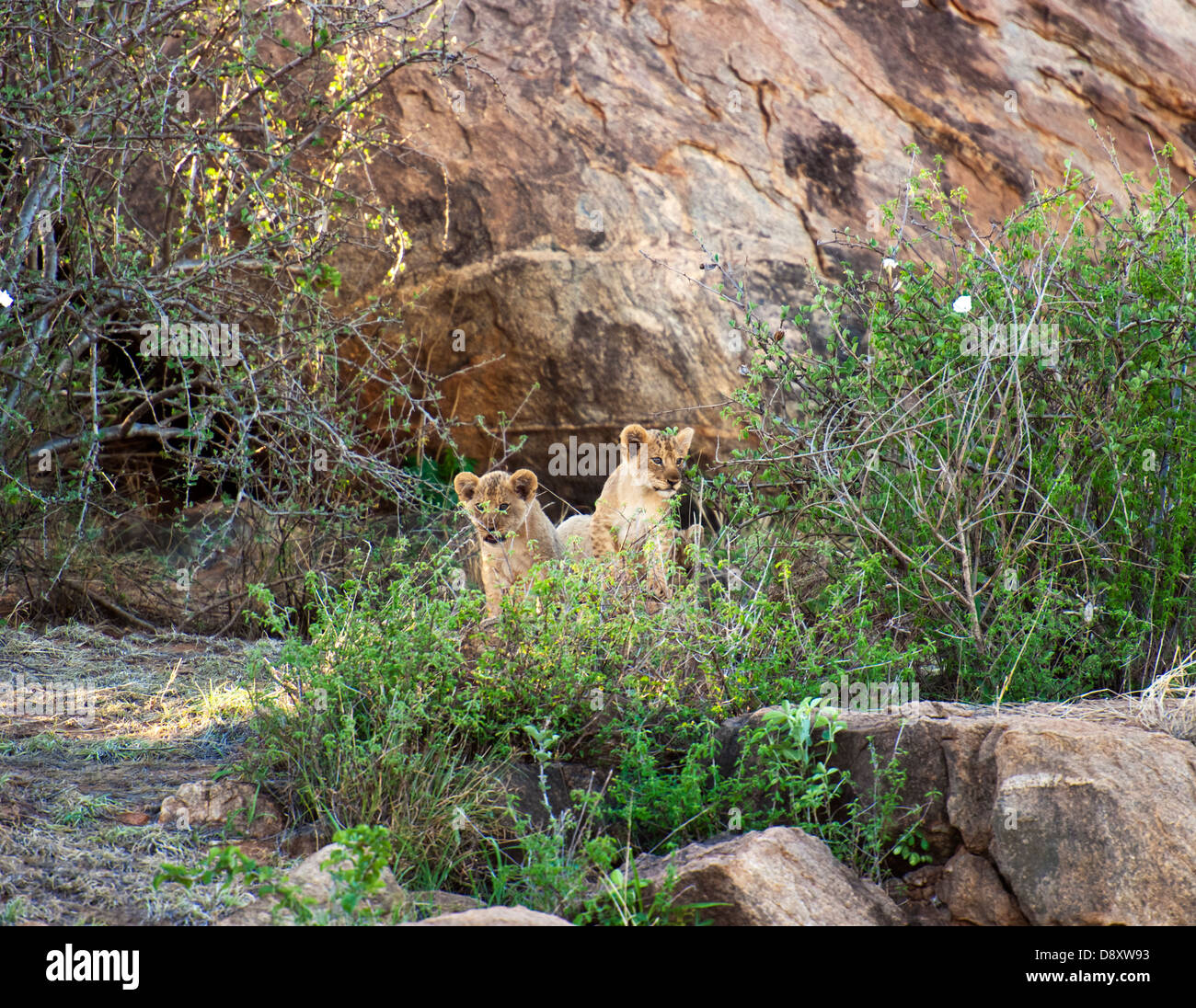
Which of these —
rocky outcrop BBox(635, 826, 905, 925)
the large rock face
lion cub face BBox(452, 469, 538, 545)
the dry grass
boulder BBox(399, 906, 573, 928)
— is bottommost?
rocky outcrop BBox(635, 826, 905, 925)

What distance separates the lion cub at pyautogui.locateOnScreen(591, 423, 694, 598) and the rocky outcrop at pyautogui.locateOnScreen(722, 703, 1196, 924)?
134cm

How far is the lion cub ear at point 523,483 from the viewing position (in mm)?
4375

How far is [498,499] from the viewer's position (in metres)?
4.32

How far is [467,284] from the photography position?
7.22 meters

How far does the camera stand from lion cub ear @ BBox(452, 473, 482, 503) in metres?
4.38

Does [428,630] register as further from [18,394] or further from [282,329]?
[18,394]

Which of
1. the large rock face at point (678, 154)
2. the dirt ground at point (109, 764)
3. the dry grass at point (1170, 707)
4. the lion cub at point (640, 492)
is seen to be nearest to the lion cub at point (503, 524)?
the lion cub at point (640, 492)

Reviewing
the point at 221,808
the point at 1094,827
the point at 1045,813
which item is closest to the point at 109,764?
the point at 221,808

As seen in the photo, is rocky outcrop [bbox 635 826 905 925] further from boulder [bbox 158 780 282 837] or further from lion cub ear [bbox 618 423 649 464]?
lion cub ear [bbox 618 423 649 464]

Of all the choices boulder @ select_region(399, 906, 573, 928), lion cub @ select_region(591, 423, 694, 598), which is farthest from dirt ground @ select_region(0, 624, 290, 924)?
lion cub @ select_region(591, 423, 694, 598)

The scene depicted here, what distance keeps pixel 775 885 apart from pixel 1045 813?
0.76 metres

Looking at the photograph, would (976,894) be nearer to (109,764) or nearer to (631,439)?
(631,439)

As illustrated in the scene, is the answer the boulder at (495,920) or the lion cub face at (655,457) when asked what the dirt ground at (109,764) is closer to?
the boulder at (495,920)
